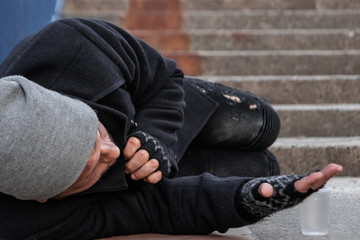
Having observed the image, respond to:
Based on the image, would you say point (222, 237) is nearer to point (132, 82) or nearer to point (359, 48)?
point (132, 82)

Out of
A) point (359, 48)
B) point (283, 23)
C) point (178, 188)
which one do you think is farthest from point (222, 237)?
point (283, 23)

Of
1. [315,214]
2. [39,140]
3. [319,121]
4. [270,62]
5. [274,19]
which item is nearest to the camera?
[39,140]

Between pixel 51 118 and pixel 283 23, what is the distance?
2823 mm

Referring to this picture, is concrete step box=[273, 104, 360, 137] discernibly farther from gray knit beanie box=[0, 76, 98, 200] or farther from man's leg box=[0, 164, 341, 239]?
gray knit beanie box=[0, 76, 98, 200]

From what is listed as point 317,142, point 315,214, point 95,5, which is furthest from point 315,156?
point 95,5

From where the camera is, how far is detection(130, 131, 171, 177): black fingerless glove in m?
1.35

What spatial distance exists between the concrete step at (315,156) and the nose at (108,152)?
111cm

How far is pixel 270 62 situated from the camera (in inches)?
125

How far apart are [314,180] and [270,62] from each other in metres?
2.06

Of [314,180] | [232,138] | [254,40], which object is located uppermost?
[314,180]

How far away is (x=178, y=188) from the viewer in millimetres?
1429

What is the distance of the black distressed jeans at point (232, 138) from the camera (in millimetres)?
1829

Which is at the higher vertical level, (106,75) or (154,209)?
(106,75)

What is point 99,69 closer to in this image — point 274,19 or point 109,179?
point 109,179
